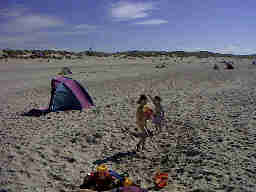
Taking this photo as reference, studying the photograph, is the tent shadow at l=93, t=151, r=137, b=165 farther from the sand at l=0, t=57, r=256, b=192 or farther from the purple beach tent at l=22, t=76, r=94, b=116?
the purple beach tent at l=22, t=76, r=94, b=116

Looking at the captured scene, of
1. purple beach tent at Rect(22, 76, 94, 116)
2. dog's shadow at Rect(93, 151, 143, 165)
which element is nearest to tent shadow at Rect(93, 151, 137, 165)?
dog's shadow at Rect(93, 151, 143, 165)

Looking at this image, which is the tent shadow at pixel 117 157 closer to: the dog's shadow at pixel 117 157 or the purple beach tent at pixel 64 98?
the dog's shadow at pixel 117 157

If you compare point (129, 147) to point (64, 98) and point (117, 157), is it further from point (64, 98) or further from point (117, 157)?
point (64, 98)

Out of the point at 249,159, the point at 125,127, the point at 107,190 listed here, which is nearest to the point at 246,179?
the point at 249,159

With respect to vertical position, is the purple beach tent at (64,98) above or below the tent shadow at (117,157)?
above

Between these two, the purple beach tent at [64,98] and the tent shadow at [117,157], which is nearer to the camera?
the tent shadow at [117,157]

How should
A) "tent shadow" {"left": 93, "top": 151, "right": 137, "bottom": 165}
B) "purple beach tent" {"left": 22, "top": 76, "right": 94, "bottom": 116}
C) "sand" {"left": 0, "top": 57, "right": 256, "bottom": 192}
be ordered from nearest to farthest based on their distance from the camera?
"sand" {"left": 0, "top": 57, "right": 256, "bottom": 192}, "tent shadow" {"left": 93, "top": 151, "right": 137, "bottom": 165}, "purple beach tent" {"left": 22, "top": 76, "right": 94, "bottom": 116}

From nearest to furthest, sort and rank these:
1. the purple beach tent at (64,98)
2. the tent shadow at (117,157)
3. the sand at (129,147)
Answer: the sand at (129,147) < the tent shadow at (117,157) < the purple beach tent at (64,98)

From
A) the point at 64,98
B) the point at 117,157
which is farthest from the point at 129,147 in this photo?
the point at 64,98

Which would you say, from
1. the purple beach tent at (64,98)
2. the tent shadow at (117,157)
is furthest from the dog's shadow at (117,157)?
the purple beach tent at (64,98)

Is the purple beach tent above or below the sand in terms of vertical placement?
above

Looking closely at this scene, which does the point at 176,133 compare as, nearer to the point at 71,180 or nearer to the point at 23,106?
the point at 71,180

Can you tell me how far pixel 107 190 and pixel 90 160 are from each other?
120 cm

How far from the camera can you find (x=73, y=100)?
9.46 m
